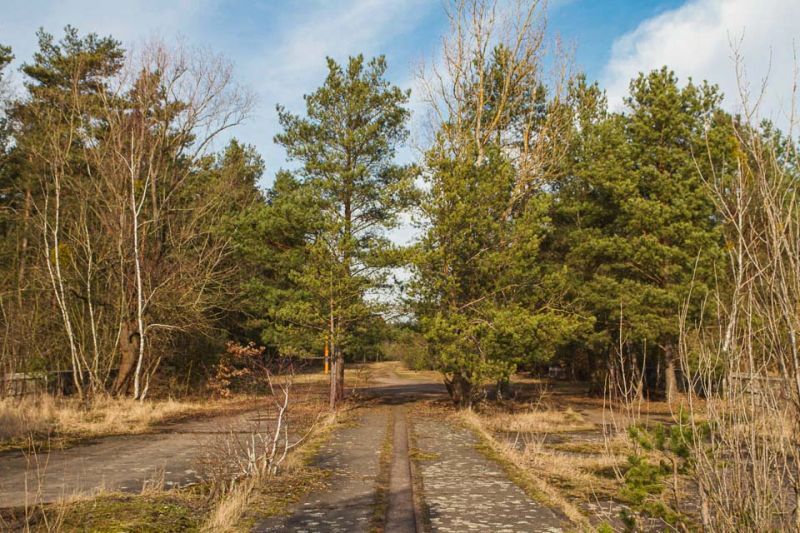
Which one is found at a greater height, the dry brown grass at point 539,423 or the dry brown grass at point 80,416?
the dry brown grass at point 80,416

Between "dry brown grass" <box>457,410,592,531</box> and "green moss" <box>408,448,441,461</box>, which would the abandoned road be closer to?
"green moss" <box>408,448,441,461</box>

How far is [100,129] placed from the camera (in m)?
23.5

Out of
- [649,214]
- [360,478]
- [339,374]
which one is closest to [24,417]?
[360,478]

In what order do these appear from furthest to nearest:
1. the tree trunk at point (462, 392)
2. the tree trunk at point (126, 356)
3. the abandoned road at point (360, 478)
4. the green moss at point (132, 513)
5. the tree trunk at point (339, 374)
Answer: the tree trunk at point (339, 374) < the tree trunk at point (126, 356) < the tree trunk at point (462, 392) < the abandoned road at point (360, 478) < the green moss at point (132, 513)

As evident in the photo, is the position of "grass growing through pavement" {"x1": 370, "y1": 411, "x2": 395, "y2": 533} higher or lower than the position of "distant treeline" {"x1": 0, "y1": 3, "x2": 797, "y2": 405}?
lower

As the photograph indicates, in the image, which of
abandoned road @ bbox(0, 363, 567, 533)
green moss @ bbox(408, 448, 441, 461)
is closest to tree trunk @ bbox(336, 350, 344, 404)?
abandoned road @ bbox(0, 363, 567, 533)

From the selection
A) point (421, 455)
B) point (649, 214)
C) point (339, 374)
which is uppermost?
point (649, 214)

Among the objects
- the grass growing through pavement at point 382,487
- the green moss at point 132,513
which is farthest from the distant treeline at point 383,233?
the green moss at point 132,513

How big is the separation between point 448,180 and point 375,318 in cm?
620

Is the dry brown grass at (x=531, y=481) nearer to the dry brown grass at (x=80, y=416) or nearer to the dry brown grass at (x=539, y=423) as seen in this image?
the dry brown grass at (x=539, y=423)

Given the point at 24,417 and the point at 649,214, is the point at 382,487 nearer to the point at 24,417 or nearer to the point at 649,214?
the point at 24,417

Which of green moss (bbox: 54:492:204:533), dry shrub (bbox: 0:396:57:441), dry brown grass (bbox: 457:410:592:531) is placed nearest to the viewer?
green moss (bbox: 54:492:204:533)

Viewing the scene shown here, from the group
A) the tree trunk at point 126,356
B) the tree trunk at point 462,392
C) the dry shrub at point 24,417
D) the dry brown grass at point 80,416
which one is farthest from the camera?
the tree trunk at point 126,356

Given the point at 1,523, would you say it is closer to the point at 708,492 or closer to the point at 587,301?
the point at 708,492
